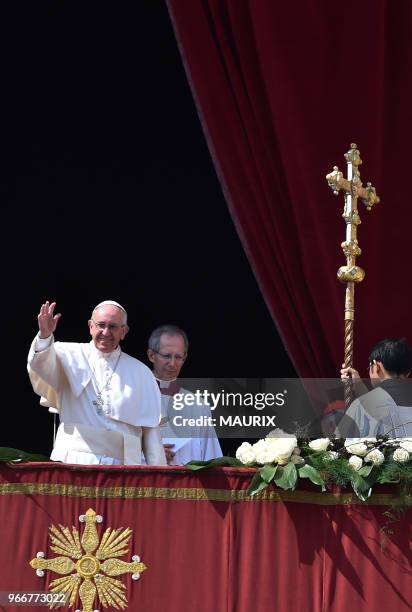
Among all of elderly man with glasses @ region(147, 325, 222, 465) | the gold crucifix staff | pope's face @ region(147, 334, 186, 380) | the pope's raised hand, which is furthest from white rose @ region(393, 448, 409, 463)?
pope's face @ region(147, 334, 186, 380)

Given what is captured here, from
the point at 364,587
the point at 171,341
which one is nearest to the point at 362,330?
the point at 171,341

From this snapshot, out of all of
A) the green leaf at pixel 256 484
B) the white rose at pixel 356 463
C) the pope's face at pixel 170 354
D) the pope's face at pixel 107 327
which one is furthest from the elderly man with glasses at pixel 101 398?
the white rose at pixel 356 463

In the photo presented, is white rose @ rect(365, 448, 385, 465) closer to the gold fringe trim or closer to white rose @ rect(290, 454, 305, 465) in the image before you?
the gold fringe trim

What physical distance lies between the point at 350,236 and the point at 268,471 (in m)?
1.99

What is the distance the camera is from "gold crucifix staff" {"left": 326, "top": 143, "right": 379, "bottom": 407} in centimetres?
654

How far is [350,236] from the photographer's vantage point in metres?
6.71

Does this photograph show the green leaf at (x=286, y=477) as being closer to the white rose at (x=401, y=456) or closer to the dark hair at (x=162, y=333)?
the white rose at (x=401, y=456)

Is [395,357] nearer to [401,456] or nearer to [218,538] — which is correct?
[401,456]

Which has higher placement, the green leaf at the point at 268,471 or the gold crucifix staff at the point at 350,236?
the gold crucifix staff at the point at 350,236

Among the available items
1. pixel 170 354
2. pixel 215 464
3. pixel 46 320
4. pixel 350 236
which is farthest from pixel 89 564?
pixel 350 236

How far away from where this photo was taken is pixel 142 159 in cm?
848

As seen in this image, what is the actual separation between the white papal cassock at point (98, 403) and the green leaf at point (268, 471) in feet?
3.95

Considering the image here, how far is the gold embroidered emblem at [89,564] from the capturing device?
200 inches

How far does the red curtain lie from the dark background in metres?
0.86
